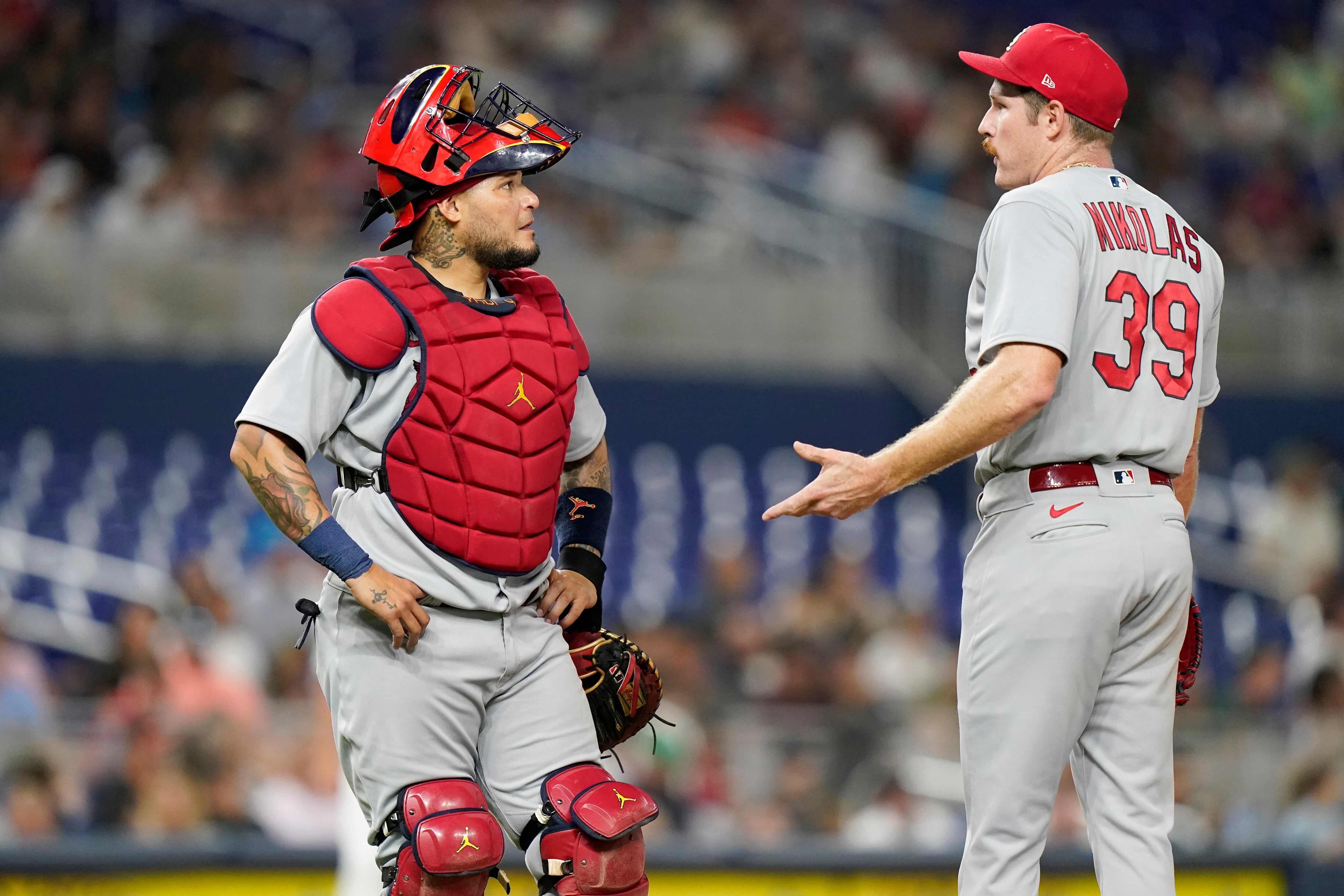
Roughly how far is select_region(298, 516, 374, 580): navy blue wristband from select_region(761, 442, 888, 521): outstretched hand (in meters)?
0.86

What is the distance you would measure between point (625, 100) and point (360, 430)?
8649 mm

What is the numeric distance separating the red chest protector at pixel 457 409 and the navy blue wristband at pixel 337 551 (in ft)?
0.45

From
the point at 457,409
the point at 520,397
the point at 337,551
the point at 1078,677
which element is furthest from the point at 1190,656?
the point at 337,551

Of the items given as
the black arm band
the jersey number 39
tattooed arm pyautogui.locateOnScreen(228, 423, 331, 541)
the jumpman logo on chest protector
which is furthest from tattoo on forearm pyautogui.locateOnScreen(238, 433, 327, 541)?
the jersey number 39

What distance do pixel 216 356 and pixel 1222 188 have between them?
8.10 meters

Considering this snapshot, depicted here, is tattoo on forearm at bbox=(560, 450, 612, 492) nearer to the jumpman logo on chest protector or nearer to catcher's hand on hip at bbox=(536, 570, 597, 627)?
catcher's hand on hip at bbox=(536, 570, 597, 627)

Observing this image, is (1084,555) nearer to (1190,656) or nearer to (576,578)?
(1190,656)

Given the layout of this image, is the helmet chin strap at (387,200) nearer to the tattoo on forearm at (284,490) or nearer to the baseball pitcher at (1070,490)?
the tattoo on forearm at (284,490)

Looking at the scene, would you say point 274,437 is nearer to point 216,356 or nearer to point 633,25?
point 216,356

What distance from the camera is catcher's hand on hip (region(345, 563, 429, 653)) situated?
3.46 meters

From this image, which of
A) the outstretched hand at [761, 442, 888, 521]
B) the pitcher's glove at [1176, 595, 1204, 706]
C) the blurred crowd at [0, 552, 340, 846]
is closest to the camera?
the outstretched hand at [761, 442, 888, 521]

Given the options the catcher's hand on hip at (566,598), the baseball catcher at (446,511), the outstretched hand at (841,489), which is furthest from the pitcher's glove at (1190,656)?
the catcher's hand on hip at (566,598)

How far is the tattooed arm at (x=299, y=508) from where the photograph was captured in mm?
3469

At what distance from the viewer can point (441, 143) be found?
3.67 metres
